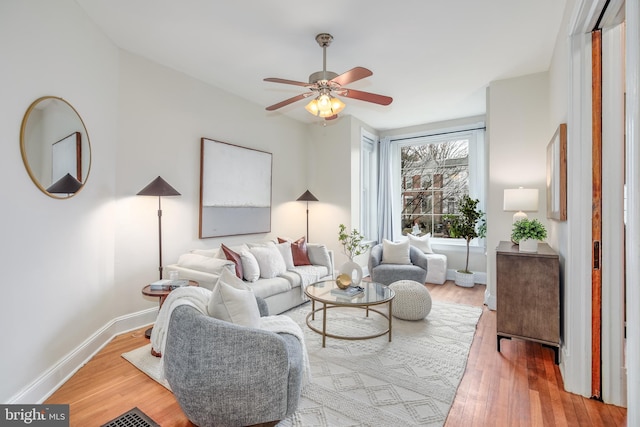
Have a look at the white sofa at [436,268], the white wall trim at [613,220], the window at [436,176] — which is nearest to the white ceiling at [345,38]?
the white wall trim at [613,220]

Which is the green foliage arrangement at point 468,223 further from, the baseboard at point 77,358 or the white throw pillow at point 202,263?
the baseboard at point 77,358

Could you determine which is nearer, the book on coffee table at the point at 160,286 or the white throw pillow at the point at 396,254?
the book on coffee table at the point at 160,286

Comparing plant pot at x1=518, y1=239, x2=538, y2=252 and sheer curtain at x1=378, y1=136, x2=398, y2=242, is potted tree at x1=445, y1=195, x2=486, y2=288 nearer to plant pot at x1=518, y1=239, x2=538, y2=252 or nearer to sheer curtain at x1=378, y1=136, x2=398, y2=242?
sheer curtain at x1=378, y1=136, x2=398, y2=242

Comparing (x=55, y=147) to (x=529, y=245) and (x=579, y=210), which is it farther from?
(x=529, y=245)

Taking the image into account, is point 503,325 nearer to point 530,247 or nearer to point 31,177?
point 530,247

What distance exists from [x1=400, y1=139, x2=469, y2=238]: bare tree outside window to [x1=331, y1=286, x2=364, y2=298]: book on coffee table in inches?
129

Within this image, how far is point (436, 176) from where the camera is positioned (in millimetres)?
5867

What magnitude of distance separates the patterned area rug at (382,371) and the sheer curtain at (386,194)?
2.60m

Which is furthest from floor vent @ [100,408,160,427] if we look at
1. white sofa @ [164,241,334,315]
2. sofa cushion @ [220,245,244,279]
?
sofa cushion @ [220,245,244,279]

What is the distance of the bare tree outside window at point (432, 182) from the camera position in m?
5.63

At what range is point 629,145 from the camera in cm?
111

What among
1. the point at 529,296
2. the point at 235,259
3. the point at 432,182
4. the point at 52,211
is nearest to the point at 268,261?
the point at 235,259

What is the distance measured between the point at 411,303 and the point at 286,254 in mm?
1674

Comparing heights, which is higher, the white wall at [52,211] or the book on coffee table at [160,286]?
the white wall at [52,211]
